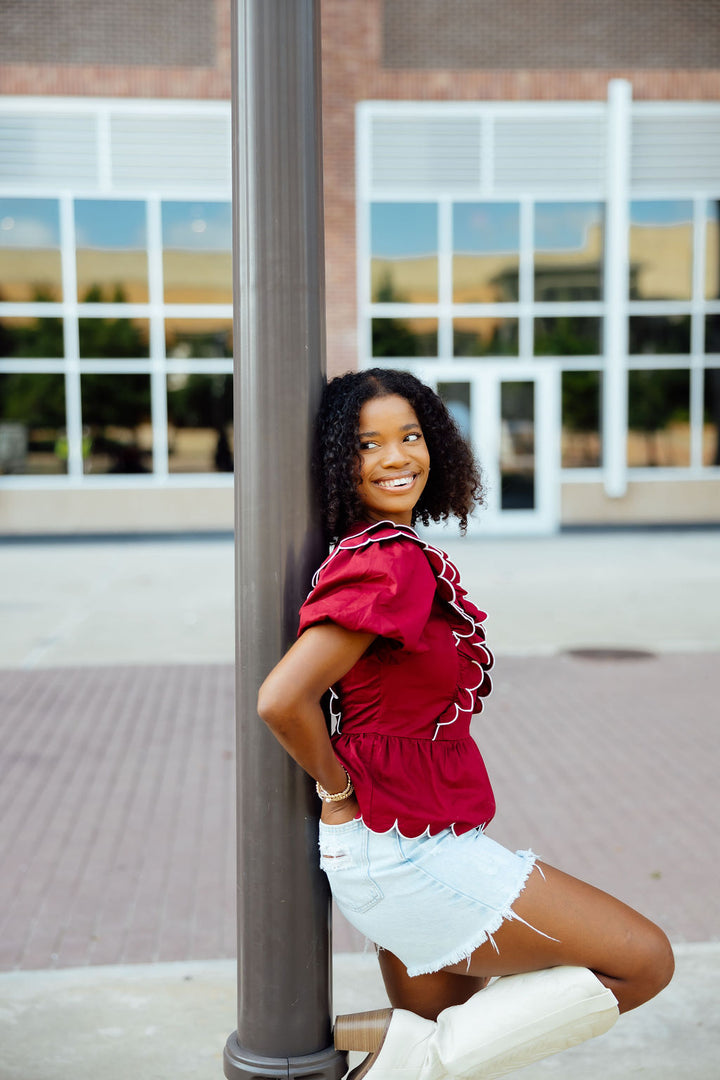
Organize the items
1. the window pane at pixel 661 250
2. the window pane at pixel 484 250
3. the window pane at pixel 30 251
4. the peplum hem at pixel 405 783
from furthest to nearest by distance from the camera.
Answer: the window pane at pixel 661 250 < the window pane at pixel 484 250 < the window pane at pixel 30 251 < the peplum hem at pixel 405 783

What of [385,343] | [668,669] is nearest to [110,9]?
[385,343]

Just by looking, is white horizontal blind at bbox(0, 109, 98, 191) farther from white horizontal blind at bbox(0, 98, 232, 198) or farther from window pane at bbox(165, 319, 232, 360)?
window pane at bbox(165, 319, 232, 360)

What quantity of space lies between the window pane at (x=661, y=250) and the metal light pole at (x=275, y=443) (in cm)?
1724

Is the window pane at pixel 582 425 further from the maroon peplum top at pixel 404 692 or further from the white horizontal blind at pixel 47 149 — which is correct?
the maroon peplum top at pixel 404 692

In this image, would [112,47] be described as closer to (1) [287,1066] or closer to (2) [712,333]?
(2) [712,333]

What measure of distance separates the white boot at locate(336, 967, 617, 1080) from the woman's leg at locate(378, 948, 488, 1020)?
70 mm

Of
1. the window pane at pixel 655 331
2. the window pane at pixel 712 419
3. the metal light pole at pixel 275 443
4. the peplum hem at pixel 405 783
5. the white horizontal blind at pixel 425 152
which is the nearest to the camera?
the peplum hem at pixel 405 783

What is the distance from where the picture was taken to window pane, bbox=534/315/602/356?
61.3 ft

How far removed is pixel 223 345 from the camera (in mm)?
18656

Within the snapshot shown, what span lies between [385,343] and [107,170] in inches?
195

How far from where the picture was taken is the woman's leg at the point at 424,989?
2.38 meters

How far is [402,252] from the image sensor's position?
1836 cm

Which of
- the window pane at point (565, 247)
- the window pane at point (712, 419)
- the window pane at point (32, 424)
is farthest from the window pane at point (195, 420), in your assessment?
the window pane at point (712, 419)

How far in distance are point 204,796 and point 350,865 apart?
3695 millimetres
